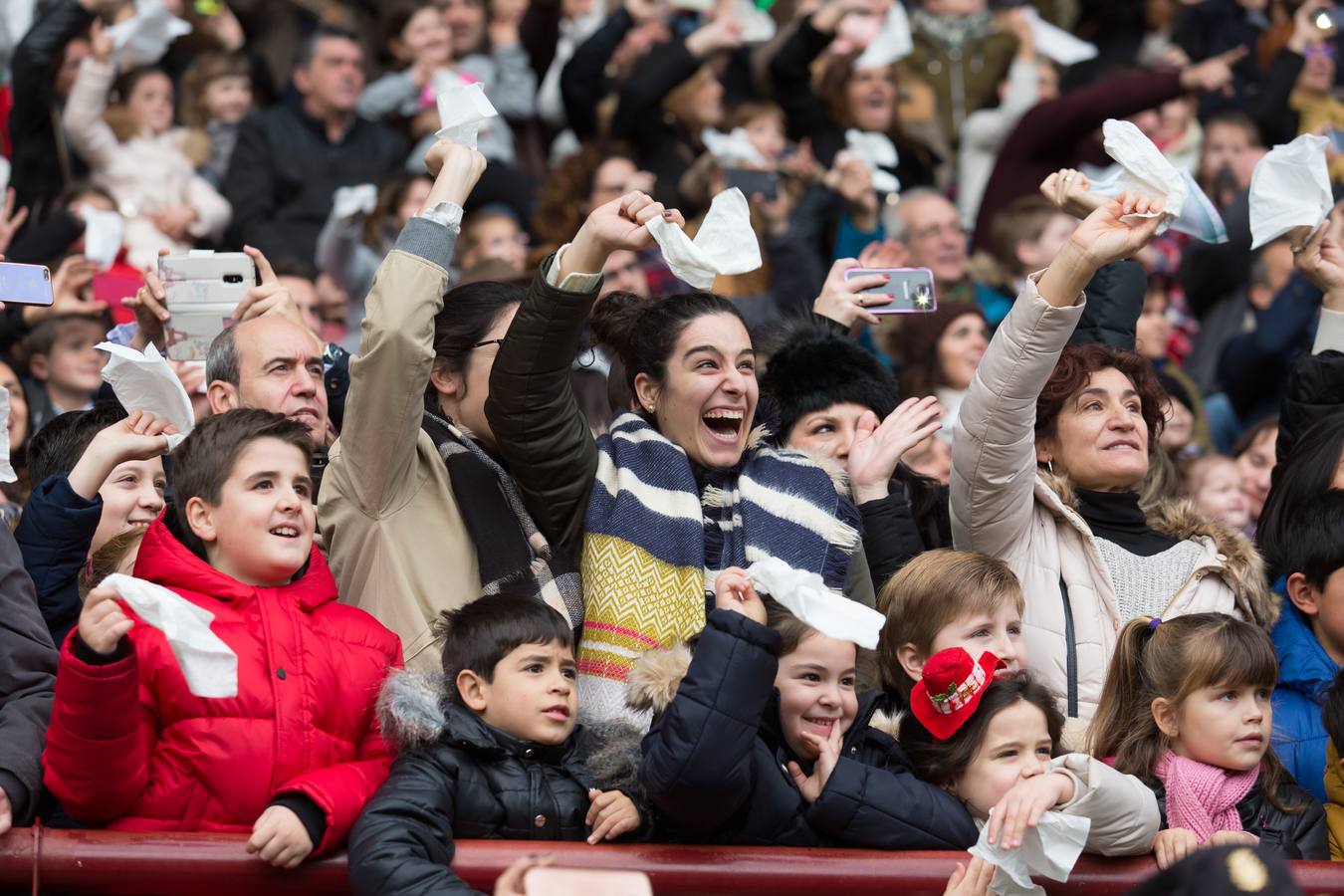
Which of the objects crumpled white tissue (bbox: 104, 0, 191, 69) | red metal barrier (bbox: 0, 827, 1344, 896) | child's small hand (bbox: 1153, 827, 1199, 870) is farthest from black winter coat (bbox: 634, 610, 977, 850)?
crumpled white tissue (bbox: 104, 0, 191, 69)

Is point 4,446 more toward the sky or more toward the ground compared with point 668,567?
more toward the sky

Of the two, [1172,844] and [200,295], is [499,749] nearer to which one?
[1172,844]

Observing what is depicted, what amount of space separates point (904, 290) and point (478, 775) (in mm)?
2316

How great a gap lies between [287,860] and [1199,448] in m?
5.17

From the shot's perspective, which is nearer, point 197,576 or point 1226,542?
point 197,576

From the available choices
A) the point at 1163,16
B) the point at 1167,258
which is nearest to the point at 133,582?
A: the point at 1167,258

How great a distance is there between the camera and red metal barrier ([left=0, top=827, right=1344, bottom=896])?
3.72 metres

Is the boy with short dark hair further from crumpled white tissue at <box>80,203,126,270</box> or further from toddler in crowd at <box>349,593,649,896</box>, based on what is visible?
crumpled white tissue at <box>80,203,126,270</box>

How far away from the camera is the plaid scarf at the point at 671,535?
4551 millimetres

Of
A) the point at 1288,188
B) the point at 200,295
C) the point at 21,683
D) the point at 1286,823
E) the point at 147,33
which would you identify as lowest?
the point at 1286,823

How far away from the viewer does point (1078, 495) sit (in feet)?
17.7

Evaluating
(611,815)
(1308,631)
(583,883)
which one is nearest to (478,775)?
(611,815)

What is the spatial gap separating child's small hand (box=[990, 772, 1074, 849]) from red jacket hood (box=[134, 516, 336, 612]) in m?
1.52

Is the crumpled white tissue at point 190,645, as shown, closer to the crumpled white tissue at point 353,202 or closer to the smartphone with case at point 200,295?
the smartphone with case at point 200,295
